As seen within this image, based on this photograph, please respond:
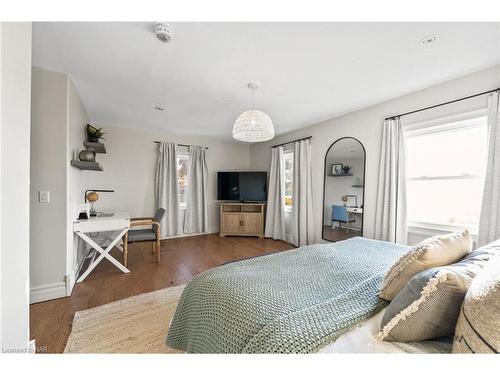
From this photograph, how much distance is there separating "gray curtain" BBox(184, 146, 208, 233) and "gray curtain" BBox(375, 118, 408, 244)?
3.51m

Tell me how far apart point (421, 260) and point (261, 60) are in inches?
73.0

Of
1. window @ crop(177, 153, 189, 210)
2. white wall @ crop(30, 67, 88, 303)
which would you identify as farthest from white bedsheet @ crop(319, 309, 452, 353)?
window @ crop(177, 153, 189, 210)

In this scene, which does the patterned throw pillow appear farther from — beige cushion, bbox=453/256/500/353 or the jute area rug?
the jute area rug

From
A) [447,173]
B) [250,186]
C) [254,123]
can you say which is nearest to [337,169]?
[447,173]

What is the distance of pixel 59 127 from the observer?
199cm

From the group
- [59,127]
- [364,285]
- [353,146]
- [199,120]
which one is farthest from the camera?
[199,120]

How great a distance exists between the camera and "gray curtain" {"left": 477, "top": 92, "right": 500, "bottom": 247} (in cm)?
177

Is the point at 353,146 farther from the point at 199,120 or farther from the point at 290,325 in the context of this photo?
the point at 290,325

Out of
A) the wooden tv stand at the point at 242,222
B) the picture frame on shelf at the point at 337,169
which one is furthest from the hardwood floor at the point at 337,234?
the wooden tv stand at the point at 242,222

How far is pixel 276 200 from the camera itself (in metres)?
4.37

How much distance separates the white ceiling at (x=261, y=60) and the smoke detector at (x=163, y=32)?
0.04m

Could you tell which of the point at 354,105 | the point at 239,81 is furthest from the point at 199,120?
the point at 354,105

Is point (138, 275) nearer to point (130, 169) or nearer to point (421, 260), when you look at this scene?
point (130, 169)
